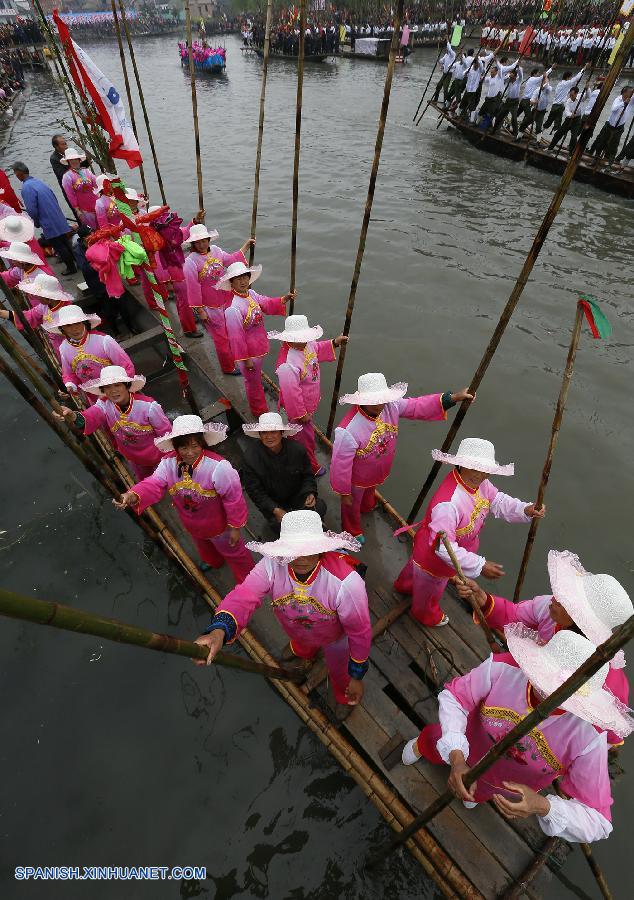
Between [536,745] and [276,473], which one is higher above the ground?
[536,745]

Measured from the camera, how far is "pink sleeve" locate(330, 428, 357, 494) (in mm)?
4273

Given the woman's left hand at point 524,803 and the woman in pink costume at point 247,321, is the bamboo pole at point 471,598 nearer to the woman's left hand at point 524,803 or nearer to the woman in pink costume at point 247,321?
the woman's left hand at point 524,803

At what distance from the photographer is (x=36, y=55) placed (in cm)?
3972

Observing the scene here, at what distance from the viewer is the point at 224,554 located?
182 inches

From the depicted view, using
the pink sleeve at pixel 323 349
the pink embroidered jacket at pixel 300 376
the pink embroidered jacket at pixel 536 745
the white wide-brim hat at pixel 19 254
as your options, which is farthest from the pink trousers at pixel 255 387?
the pink embroidered jacket at pixel 536 745

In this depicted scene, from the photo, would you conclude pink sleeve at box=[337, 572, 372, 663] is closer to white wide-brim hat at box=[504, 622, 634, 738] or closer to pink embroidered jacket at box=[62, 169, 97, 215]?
white wide-brim hat at box=[504, 622, 634, 738]

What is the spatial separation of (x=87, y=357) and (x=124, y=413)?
111 cm

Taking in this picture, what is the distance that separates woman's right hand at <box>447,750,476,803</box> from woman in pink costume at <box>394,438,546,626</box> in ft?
4.30

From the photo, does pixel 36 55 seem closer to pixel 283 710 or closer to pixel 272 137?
pixel 272 137

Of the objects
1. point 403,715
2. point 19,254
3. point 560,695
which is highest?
point 560,695

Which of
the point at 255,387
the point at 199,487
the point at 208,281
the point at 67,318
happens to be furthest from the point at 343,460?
the point at 208,281

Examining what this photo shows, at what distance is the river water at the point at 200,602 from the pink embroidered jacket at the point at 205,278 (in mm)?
2960

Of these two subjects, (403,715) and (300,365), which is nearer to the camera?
(403,715)

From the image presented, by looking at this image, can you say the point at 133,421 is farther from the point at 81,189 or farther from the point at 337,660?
the point at 81,189
